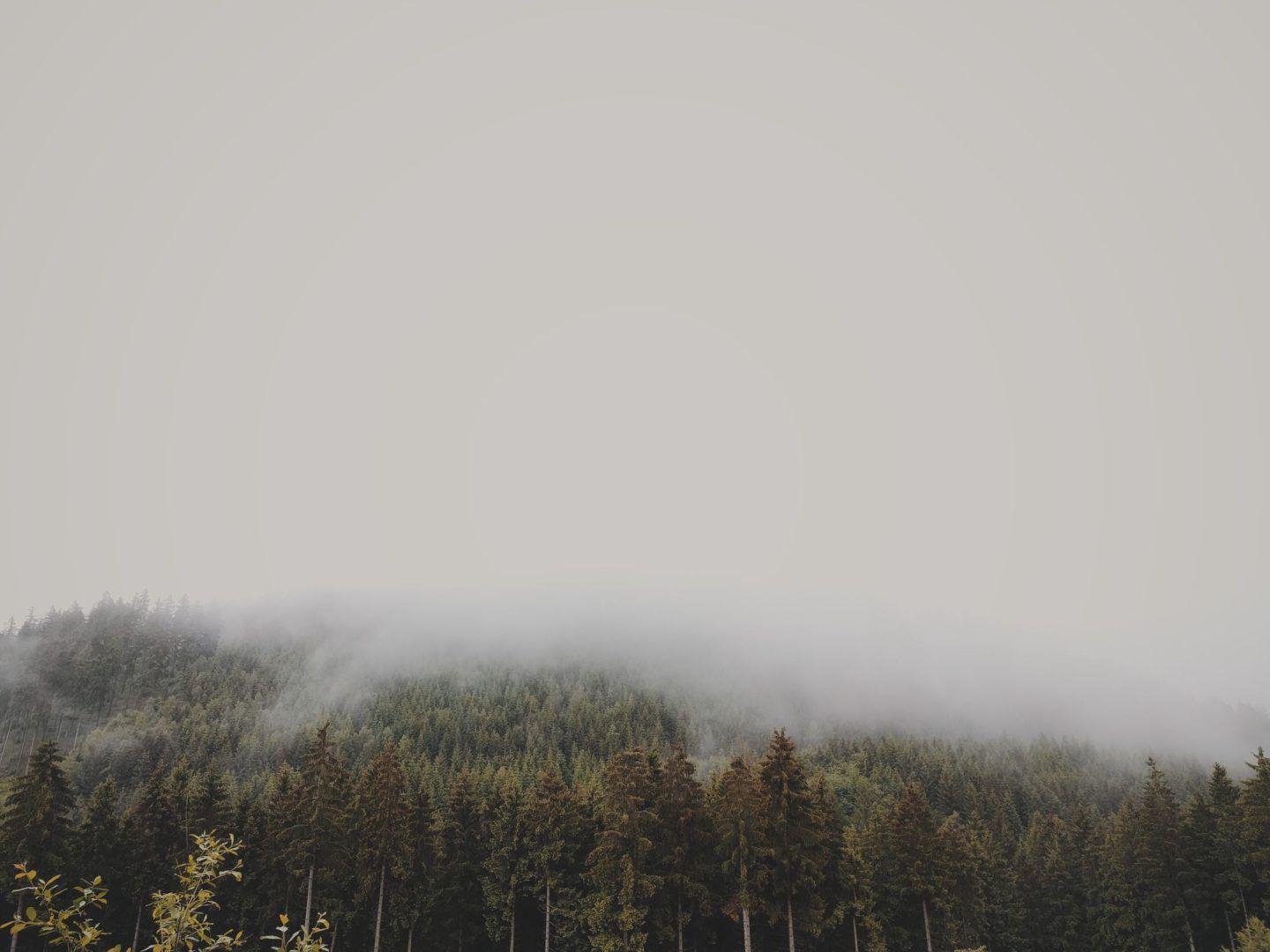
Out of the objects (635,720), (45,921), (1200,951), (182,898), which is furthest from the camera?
(635,720)

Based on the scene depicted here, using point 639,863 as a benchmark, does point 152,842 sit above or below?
below

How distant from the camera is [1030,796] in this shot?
134000 mm

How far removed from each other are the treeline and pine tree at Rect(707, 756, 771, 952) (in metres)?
0.11

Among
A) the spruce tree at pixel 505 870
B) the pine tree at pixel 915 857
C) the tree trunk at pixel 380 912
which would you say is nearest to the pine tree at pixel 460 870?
the spruce tree at pixel 505 870

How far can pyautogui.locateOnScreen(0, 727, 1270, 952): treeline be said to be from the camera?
35844 mm

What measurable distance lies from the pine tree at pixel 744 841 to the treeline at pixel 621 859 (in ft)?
0.36

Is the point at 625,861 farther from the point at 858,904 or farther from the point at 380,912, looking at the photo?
the point at 380,912

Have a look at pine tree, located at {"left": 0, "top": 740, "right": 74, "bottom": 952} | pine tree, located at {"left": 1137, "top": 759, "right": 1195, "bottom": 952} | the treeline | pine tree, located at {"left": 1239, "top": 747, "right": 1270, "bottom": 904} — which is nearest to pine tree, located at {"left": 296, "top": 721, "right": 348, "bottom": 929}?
the treeline

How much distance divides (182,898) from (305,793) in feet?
113

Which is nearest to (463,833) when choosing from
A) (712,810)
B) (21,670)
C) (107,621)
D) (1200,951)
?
(712,810)

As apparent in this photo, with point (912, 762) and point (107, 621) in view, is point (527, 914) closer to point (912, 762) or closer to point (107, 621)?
point (912, 762)

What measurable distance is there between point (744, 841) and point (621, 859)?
6756mm

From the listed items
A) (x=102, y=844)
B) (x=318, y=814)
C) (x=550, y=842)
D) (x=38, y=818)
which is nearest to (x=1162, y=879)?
(x=550, y=842)

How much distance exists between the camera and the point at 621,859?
36.1 metres
